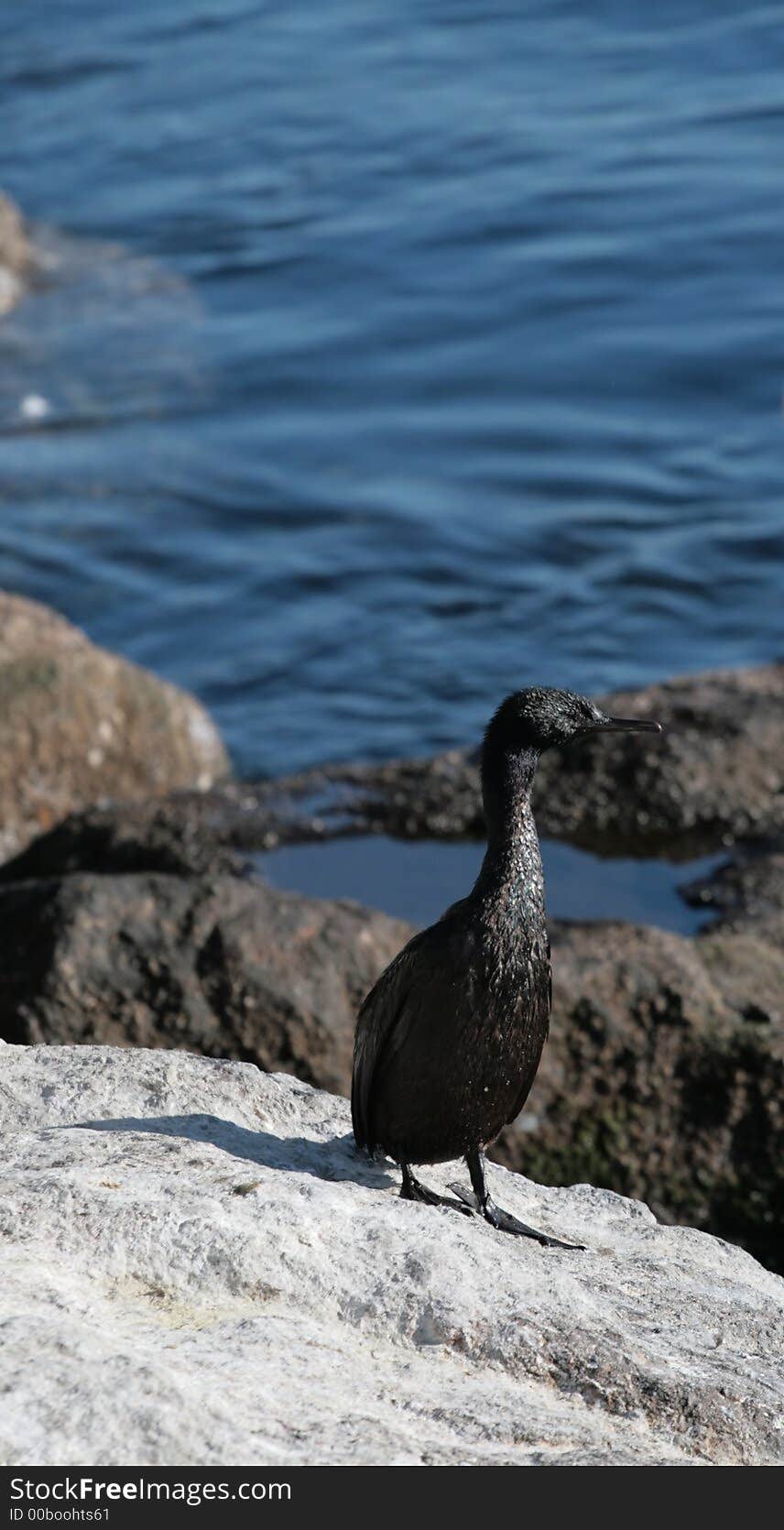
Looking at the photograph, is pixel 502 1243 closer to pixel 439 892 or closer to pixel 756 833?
pixel 439 892

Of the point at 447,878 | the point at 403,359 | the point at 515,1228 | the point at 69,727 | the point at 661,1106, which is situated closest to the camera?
the point at 515,1228

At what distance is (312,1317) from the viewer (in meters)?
3.78

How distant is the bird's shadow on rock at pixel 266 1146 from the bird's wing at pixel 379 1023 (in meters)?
0.07

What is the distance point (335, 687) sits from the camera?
1284 centimetres

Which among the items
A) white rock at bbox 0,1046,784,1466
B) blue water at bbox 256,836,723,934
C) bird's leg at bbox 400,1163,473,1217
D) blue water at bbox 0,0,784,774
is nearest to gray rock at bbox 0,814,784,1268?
blue water at bbox 256,836,723,934

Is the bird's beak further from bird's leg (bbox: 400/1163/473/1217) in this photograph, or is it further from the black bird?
bird's leg (bbox: 400/1163/473/1217)

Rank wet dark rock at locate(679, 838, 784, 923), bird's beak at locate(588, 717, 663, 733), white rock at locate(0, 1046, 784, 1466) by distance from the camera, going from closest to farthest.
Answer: white rock at locate(0, 1046, 784, 1466) → bird's beak at locate(588, 717, 663, 733) → wet dark rock at locate(679, 838, 784, 923)

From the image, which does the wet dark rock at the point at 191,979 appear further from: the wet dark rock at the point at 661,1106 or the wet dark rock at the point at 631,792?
the wet dark rock at the point at 631,792

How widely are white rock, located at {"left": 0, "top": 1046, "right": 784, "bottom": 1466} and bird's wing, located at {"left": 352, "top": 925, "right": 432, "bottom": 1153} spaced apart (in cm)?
12

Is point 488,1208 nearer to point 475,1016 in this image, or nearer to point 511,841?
point 475,1016

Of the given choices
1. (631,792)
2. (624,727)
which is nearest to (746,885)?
(631,792)

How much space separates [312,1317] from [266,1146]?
80 centimetres

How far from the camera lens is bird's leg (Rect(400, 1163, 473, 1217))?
448cm
